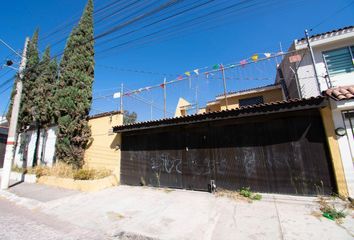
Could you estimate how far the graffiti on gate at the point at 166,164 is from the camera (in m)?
8.60

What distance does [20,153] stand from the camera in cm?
1633

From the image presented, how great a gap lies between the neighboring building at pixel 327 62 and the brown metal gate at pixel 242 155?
3.09m

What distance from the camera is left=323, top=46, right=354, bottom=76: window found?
8461mm

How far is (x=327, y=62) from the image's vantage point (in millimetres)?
8891

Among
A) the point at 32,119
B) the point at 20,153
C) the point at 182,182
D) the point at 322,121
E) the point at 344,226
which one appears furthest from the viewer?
the point at 20,153

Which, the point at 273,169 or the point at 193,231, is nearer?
the point at 193,231

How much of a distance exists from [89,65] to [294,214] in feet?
41.6

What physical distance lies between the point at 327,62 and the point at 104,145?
38.1 ft

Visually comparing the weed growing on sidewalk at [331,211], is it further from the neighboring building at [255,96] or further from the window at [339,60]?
the neighboring building at [255,96]

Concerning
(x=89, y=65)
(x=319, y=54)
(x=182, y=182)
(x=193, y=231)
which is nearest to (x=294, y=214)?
(x=193, y=231)

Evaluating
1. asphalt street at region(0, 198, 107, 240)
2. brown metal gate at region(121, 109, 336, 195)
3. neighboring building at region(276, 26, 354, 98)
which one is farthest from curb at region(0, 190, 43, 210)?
neighboring building at region(276, 26, 354, 98)

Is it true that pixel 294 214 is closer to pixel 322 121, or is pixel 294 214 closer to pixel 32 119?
pixel 322 121

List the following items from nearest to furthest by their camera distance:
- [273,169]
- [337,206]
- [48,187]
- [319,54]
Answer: [337,206] → [273,169] → [319,54] → [48,187]

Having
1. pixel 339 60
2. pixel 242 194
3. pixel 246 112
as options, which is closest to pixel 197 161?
pixel 242 194
